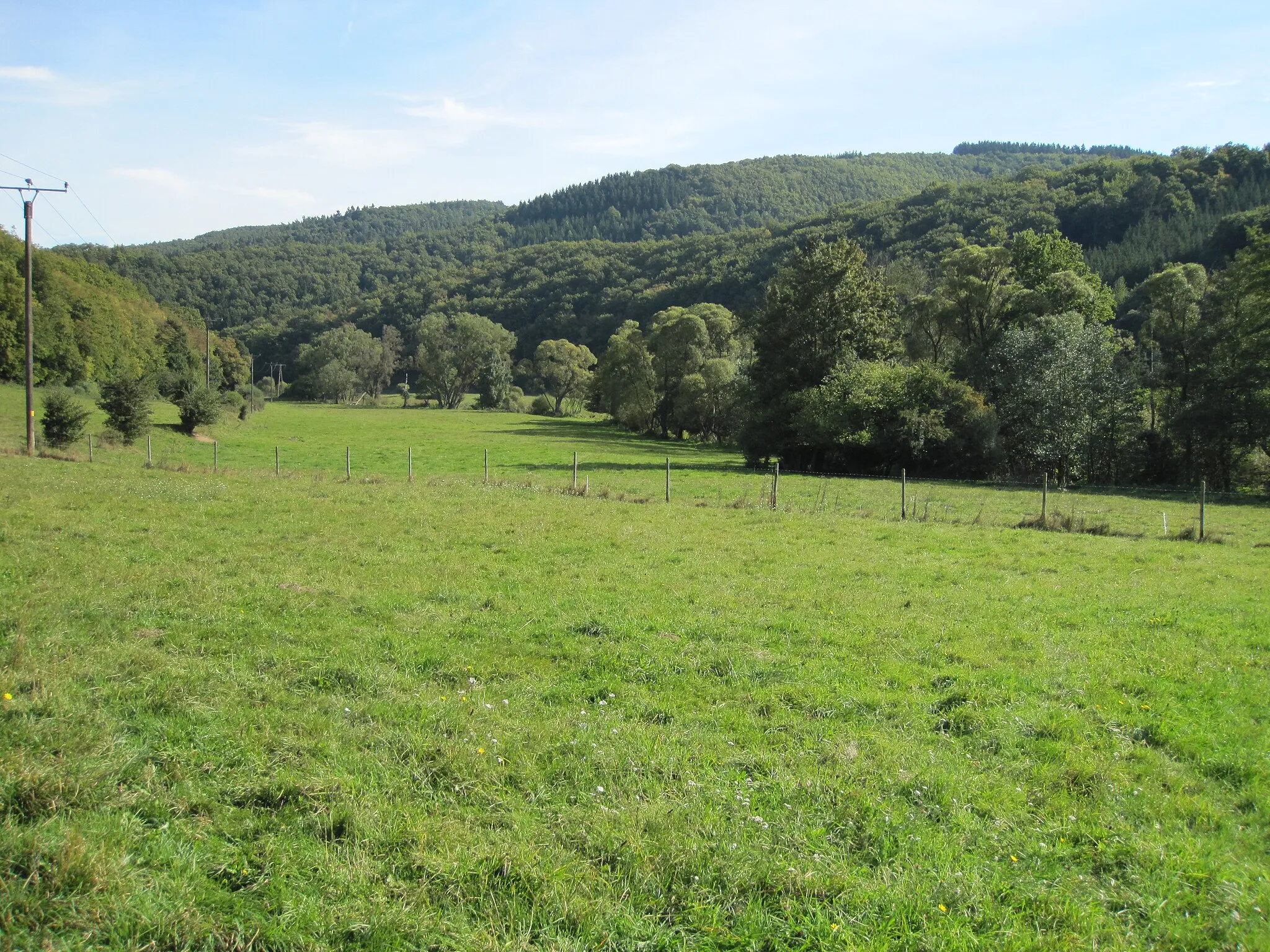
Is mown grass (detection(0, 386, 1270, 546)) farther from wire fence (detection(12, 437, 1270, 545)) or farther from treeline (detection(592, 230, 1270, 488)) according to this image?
treeline (detection(592, 230, 1270, 488))

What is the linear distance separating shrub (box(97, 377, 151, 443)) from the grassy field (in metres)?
28.0

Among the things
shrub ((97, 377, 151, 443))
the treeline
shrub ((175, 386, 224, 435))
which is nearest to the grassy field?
shrub ((97, 377, 151, 443))

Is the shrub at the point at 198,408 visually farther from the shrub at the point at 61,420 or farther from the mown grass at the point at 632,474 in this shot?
the shrub at the point at 61,420

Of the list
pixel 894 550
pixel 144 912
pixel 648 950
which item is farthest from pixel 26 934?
pixel 894 550

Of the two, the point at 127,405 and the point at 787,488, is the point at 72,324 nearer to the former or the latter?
the point at 127,405

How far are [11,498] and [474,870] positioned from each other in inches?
740

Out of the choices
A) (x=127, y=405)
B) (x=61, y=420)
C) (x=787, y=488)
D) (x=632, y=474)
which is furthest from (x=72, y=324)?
(x=787, y=488)

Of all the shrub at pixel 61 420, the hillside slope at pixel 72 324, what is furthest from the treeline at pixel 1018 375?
the hillside slope at pixel 72 324

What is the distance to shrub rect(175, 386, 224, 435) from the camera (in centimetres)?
4841

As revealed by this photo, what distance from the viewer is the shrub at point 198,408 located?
159ft

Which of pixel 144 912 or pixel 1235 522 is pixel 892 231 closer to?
pixel 1235 522

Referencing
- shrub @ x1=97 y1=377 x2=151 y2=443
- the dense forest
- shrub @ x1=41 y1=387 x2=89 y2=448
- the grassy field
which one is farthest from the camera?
the dense forest

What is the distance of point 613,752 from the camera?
20.7 ft

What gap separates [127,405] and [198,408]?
10.6 m
